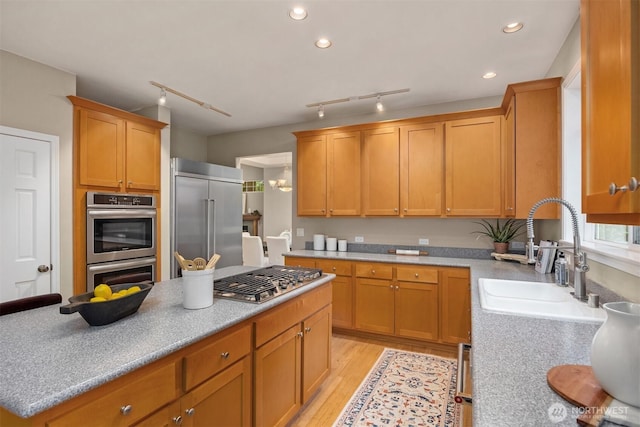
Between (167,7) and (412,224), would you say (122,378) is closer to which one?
(167,7)

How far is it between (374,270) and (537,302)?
189 cm

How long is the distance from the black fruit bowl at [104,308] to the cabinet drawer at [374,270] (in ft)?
8.08

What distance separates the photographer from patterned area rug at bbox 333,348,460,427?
7.14 ft

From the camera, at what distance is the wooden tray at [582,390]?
718mm

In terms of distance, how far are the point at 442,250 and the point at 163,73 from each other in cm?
344

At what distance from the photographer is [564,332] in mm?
1270

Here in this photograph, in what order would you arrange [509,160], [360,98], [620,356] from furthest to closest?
[360,98] → [509,160] → [620,356]

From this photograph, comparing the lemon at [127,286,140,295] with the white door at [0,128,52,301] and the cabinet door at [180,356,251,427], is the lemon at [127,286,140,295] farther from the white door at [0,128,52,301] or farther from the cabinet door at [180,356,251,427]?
the white door at [0,128,52,301]

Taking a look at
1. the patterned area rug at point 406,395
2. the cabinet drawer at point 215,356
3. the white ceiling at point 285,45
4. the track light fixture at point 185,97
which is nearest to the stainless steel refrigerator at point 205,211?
the track light fixture at point 185,97

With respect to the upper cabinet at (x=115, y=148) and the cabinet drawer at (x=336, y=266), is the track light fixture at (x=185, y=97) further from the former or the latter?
the cabinet drawer at (x=336, y=266)

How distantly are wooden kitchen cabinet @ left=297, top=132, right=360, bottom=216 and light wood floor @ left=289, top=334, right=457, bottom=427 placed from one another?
1497mm

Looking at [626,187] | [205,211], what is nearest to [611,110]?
[626,187]

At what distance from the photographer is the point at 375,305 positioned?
3.51 m

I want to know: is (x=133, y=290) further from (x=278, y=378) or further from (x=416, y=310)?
(x=416, y=310)
